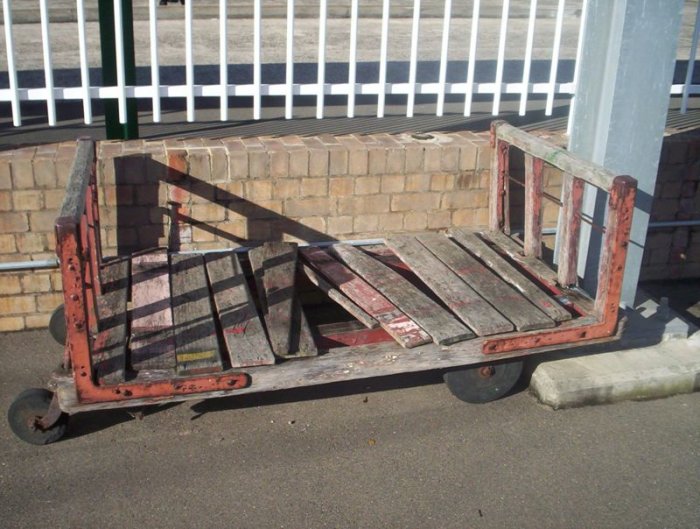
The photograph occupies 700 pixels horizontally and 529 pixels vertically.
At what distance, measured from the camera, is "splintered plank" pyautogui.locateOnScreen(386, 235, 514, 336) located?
4.49m

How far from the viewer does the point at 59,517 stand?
12.4 ft

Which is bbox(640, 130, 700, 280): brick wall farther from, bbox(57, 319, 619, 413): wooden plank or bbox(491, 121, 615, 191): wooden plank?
bbox(57, 319, 619, 413): wooden plank

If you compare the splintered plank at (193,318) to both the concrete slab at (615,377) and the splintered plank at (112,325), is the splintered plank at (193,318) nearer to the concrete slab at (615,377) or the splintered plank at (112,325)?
the splintered plank at (112,325)

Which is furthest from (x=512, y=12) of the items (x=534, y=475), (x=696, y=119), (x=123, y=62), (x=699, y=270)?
(x=534, y=475)

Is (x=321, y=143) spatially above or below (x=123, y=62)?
below

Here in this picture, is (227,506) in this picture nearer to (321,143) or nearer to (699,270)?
(321,143)

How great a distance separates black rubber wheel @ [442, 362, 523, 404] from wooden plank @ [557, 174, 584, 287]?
630 mm

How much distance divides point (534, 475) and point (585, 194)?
1.98 metres

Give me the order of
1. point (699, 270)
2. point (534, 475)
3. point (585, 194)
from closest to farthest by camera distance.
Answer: point (534, 475), point (585, 194), point (699, 270)

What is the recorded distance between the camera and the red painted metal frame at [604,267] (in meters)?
4.25

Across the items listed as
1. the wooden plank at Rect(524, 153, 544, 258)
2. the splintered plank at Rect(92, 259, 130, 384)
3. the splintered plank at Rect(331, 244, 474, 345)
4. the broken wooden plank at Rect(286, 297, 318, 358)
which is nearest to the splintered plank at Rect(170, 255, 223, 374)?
the splintered plank at Rect(92, 259, 130, 384)

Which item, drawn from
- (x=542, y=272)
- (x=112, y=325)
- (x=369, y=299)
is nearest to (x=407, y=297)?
(x=369, y=299)

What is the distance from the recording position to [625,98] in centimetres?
500

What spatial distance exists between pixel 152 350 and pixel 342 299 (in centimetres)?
113
